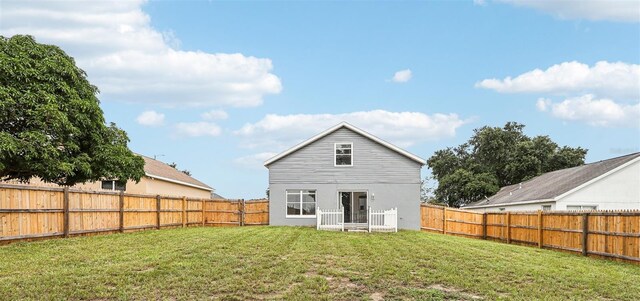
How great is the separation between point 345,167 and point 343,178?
0.59m

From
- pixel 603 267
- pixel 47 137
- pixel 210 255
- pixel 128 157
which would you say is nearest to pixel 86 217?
pixel 47 137

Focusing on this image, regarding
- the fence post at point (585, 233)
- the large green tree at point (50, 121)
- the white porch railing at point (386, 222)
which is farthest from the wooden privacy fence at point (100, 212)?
the fence post at point (585, 233)

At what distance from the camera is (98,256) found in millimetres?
12820

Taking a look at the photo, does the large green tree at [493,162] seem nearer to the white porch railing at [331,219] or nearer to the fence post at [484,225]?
the fence post at [484,225]

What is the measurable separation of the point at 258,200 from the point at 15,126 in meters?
14.6

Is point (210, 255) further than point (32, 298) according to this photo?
Yes

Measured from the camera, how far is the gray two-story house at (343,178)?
1170 inches

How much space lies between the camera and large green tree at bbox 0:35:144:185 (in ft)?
59.3

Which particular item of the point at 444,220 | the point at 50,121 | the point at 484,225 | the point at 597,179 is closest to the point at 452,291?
the point at 50,121

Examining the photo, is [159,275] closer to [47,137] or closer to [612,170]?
[47,137]

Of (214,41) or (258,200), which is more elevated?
(214,41)

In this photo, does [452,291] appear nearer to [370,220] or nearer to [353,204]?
[370,220]

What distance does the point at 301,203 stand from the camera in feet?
98.4

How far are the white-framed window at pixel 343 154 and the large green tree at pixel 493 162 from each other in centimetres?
2425
